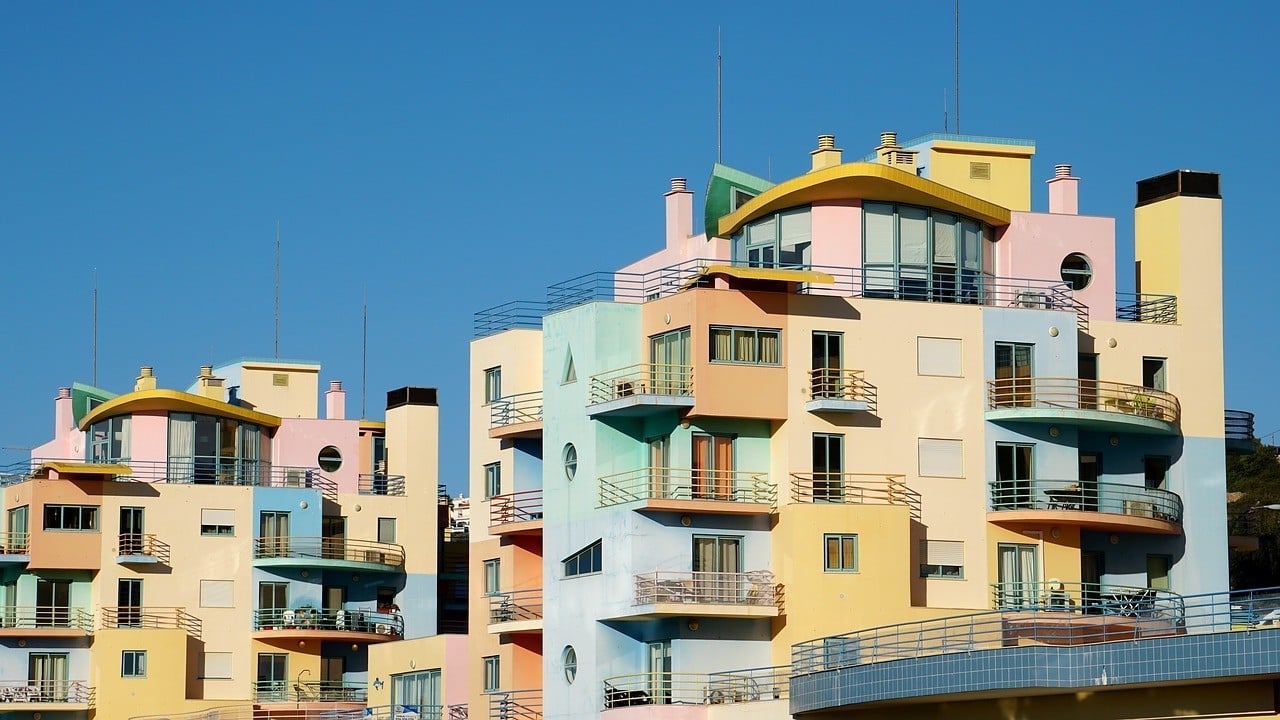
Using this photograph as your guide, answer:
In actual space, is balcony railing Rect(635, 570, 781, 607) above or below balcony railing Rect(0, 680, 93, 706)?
above

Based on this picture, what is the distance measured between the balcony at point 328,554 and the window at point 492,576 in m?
19.7

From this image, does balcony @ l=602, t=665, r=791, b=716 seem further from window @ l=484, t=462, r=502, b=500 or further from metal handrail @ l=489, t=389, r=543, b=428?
window @ l=484, t=462, r=502, b=500

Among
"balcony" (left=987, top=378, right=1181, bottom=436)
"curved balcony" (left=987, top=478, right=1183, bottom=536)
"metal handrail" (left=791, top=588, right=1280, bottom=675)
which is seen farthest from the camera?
"balcony" (left=987, top=378, right=1181, bottom=436)

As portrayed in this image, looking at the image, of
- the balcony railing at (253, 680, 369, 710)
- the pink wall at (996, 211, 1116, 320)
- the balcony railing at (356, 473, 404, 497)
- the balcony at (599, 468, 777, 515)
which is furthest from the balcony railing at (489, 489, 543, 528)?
the balcony railing at (356, 473, 404, 497)

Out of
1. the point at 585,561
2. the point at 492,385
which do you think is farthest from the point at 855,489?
the point at 492,385

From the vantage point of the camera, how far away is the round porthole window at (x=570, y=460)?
225 ft

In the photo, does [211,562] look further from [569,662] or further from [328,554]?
[569,662]

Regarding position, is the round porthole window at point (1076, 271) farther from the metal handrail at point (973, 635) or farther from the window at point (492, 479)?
the window at point (492, 479)

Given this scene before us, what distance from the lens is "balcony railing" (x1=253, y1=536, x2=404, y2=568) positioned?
9469 cm

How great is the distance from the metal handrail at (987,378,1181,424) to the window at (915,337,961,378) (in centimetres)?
123

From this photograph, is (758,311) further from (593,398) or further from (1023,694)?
(1023,694)

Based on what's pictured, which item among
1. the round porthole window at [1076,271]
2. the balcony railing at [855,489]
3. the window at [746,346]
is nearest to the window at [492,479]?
the window at [746,346]

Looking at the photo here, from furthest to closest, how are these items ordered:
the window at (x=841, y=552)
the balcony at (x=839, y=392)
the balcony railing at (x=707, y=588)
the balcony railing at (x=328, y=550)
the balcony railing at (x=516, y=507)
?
the balcony railing at (x=328, y=550)
the balcony railing at (x=516, y=507)
the balcony at (x=839, y=392)
the window at (x=841, y=552)
the balcony railing at (x=707, y=588)

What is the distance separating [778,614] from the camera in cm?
6388
